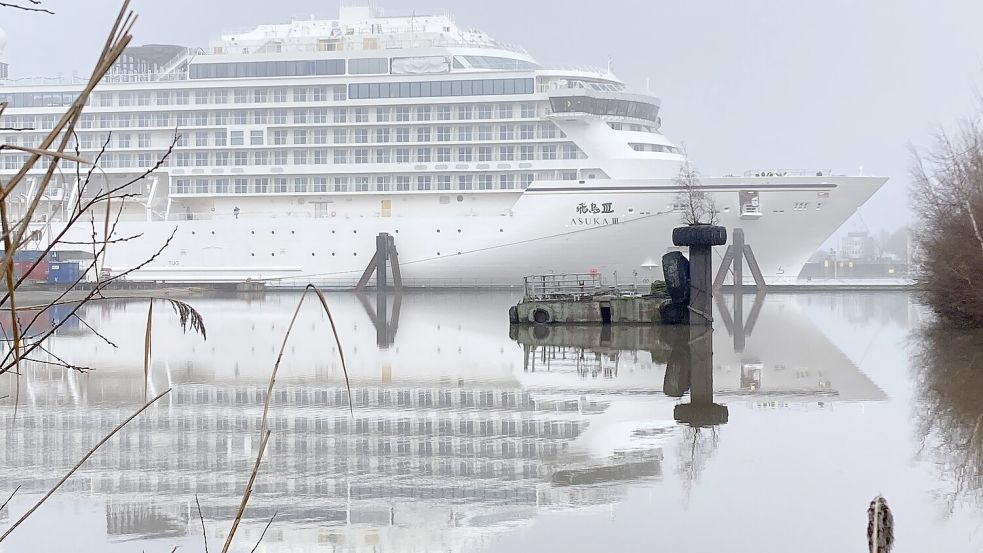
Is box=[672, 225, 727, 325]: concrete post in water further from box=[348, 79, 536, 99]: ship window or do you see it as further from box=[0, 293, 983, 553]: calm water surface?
box=[348, 79, 536, 99]: ship window

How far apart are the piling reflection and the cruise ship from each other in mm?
20107

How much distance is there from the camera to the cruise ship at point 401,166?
3812cm

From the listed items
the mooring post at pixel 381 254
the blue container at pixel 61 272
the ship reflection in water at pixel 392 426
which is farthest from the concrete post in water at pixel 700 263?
the blue container at pixel 61 272

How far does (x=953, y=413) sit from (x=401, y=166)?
104ft

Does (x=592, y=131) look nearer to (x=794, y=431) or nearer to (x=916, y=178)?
(x=916, y=178)

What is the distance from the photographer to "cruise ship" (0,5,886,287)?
38.1m

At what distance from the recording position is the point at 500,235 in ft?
127

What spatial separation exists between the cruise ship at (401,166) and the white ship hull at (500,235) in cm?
6

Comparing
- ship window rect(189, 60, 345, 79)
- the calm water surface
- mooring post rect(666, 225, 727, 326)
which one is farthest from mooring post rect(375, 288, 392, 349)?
ship window rect(189, 60, 345, 79)

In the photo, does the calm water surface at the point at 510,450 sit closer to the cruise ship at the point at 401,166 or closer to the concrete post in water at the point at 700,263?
the concrete post in water at the point at 700,263

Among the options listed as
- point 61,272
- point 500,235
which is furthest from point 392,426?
point 61,272

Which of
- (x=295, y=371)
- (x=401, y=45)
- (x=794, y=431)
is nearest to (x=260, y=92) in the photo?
(x=401, y=45)

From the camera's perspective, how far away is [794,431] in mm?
10086

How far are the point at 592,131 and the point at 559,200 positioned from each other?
3369 millimetres
